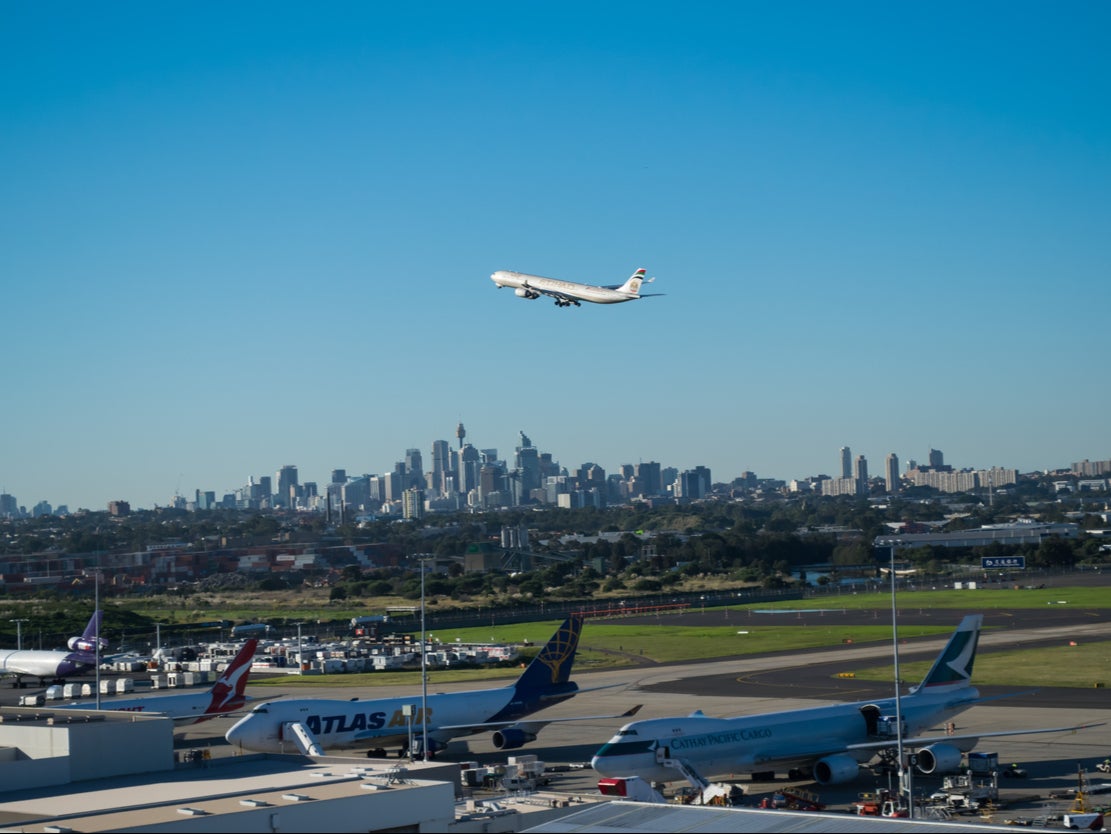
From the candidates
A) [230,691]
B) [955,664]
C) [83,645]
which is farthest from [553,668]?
[83,645]

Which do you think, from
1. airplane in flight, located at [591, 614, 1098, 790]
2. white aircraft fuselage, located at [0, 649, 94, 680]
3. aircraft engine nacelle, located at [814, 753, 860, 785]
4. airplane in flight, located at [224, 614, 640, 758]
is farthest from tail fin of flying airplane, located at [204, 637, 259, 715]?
white aircraft fuselage, located at [0, 649, 94, 680]

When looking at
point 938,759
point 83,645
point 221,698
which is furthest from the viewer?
point 83,645

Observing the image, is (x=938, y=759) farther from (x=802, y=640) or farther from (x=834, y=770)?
(x=802, y=640)

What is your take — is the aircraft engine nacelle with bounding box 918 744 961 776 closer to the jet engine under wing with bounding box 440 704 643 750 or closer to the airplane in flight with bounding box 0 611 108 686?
the jet engine under wing with bounding box 440 704 643 750

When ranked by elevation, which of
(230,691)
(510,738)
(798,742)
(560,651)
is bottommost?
(510,738)

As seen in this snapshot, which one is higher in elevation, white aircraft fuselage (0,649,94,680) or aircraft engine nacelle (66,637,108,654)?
aircraft engine nacelle (66,637,108,654)

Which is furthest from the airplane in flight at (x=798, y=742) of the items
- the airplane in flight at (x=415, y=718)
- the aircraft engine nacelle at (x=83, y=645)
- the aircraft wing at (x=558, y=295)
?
A: the aircraft engine nacelle at (x=83, y=645)

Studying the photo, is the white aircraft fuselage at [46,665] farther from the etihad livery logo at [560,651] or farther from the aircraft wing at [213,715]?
the etihad livery logo at [560,651]

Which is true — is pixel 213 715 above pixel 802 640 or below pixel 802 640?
above
